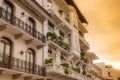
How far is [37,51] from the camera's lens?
21516 millimetres

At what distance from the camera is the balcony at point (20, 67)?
1569cm

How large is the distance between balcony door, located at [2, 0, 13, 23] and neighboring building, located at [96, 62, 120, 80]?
1947 inches

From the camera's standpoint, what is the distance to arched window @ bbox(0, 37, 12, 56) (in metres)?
16.4

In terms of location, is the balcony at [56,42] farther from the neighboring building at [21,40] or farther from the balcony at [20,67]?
the balcony at [20,67]

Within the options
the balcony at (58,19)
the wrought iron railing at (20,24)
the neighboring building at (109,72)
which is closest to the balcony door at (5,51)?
the wrought iron railing at (20,24)

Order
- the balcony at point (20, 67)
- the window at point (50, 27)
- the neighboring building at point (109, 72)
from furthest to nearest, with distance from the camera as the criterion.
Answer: the neighboring building at point (109, 72), the window at point (50, 27), the balcony at point (20, 67)

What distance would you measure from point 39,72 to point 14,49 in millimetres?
3871

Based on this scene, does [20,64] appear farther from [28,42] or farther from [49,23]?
[49,23]

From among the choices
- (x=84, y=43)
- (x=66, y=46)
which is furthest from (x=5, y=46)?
(x=84, y=43)

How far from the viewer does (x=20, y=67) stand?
57.7ft

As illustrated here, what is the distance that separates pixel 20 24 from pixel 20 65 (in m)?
3.56

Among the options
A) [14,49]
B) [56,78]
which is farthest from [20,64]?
[56,78]

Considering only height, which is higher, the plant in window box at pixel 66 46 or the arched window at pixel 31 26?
the arched window at pixel 31 26

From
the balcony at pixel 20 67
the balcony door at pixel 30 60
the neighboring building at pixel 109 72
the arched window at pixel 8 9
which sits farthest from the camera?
the neighboring building at pixel 109 72
